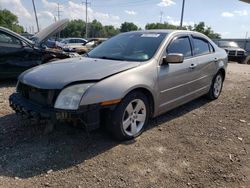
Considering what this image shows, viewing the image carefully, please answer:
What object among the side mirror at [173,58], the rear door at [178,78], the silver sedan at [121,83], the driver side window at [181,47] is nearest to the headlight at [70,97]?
the silver sedan at [121,83]

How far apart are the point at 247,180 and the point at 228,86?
5161 millimetres

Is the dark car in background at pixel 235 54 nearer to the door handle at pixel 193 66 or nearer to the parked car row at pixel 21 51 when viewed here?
the parked car row at pixel 21 51

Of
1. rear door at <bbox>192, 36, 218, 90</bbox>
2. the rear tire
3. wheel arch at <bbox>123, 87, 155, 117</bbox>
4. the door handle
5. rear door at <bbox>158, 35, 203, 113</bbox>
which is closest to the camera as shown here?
wheel arch at <bbox>123, 87, 155, 117</bbox>

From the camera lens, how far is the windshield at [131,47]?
13.4 ft

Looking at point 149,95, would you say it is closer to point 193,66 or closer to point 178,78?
point 178,78

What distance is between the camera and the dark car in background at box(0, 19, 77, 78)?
6.69m

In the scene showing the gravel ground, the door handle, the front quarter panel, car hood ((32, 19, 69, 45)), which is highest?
car hood ((32, 19, 69, 45))

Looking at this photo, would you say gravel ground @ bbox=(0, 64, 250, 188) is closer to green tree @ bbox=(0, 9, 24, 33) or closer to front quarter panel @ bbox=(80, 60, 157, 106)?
front quarter panel @ bbox=(80, 60, 157, 106)

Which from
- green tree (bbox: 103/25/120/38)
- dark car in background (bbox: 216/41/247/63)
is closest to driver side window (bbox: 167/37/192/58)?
dark car in background (bbox: 216/41/247/63)

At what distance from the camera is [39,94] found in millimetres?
3332

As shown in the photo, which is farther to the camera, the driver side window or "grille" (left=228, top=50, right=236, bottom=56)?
"grille" (left=228, top=50, right=236, bottom=56)

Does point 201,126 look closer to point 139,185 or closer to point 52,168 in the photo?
point 139,185

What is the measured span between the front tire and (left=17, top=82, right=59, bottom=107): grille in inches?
30.1

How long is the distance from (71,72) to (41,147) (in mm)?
1068
